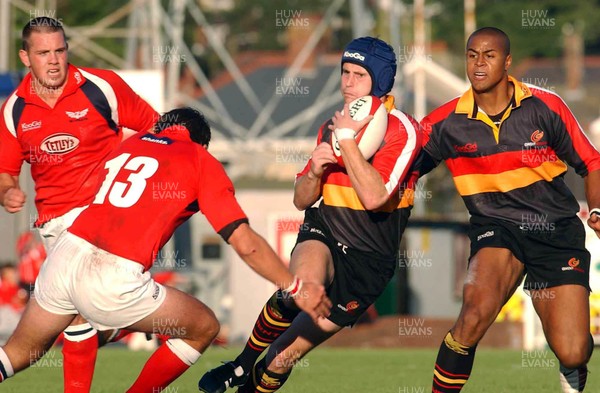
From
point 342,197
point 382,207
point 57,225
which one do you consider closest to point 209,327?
point 342,197

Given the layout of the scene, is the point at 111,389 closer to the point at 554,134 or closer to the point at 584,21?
the point at 554,134

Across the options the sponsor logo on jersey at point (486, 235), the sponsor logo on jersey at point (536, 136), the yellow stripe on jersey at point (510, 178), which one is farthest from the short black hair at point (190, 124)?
the sponsor logo on jersey at point (536, 136)

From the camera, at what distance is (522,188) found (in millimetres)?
9594

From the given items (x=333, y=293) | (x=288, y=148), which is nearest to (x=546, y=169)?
(x=333, y=293)

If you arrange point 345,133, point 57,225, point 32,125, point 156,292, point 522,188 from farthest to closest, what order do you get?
1. point 57,225
2. point 32,125
3. point 522,188
4. point 345,133
5. point 156,292

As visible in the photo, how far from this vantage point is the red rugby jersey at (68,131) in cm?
1002

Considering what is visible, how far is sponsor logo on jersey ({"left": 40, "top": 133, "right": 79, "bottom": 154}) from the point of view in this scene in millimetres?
10008

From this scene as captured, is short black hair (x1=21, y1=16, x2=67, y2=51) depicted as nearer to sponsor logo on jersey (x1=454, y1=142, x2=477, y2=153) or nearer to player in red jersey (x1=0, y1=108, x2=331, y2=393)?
player in red jersey (x1=0, y1=108, x2=331, y2=393)

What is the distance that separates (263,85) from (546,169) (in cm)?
4388

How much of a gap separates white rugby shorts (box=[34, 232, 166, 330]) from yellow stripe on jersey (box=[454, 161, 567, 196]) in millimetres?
2396

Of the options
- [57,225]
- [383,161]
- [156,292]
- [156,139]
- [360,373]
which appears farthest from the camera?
[360,373]

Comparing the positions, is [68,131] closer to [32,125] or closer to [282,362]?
[32,125]

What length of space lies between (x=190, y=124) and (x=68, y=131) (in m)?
1.74

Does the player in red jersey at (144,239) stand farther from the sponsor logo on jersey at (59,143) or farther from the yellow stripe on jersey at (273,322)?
the sponsor logo on jersey at (59,143)
